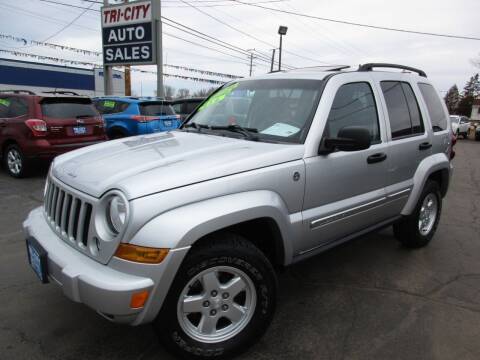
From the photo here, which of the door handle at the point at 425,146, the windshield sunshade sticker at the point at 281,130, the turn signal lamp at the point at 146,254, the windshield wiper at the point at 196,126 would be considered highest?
the windshield sunshade sticker at the point at 281,130

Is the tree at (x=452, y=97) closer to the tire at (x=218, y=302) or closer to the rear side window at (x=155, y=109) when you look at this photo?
the rear side window at (x=155, y=109)

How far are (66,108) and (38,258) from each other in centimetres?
581

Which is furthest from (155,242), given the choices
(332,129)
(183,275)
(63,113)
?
(63,113)

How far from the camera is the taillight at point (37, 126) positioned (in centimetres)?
693

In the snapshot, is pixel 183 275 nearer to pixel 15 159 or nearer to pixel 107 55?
pixel 15 159

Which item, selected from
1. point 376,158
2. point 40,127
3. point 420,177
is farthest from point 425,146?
point 40,127

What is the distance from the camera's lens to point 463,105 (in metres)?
64.6

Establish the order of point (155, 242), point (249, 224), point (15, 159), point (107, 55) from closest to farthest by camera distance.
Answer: point (155, 242)
point (249, 224)
point (15, 159)
point (107, 55)

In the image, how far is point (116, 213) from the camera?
2.07 meters

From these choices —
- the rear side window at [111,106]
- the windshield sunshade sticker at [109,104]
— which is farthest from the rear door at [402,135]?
the windshield sunshade sticker at [109,104]

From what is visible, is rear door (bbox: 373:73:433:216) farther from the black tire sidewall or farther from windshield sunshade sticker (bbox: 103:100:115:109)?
windshield sunshade sticker (bbox: 103:100:115:109)

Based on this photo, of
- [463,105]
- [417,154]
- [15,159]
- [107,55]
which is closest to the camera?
[417,154]

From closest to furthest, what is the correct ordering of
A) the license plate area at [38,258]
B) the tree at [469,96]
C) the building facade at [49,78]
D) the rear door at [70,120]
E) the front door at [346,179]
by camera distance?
the license plate area at [38,258], the front door at [346,179], the rear door at [70,120], the building facade at [49,78], the tree at [469,96]

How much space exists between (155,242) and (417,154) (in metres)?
2.86
